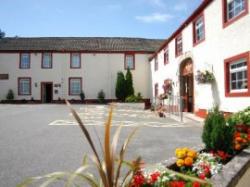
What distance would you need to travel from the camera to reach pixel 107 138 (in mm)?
2881

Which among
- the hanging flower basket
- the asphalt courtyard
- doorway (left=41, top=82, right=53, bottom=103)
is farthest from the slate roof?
the asphalt courtyard

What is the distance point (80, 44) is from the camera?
39844 mm

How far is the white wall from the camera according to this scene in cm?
3806

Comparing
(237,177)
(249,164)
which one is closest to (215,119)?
(249,164)

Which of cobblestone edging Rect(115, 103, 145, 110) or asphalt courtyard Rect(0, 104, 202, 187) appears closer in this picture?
asphalt courtyard Rect(0, 104, 202, 187)

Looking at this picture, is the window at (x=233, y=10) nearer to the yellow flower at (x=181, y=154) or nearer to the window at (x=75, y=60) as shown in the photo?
the yellow flower at (x=181, y=154)

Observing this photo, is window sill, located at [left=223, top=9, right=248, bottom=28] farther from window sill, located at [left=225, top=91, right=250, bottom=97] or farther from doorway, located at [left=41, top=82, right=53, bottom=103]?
doorway, located at [left=41, top=82, right=53, bottom=103]

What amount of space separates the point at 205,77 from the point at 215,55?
3.89 feet

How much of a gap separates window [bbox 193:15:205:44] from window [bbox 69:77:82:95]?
21612mm

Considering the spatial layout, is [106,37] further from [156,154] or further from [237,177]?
[237,177]

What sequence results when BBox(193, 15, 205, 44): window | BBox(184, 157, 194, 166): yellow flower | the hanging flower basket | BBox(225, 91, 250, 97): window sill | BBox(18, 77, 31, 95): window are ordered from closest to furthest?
BBox(184, 157, 194, 166): yellow flower → BBox(225, 91, 250, 97): window sill → the hanging flower basket → BBox(193, 15, 205, 44): window → BBox(18, 77, 31, 95): window

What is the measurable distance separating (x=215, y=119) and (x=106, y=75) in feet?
107

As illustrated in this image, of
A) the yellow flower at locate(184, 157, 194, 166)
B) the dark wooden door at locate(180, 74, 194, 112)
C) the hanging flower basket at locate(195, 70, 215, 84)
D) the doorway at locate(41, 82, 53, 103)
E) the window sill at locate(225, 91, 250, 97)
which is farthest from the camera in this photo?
the doorway at locate(41, 82, 53, 103)

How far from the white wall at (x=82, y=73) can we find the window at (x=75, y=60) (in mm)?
338
